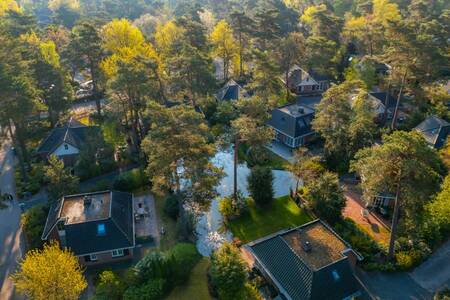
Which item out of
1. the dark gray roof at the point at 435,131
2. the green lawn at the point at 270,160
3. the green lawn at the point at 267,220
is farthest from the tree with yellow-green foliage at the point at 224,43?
the green lawn at the point at 267,220

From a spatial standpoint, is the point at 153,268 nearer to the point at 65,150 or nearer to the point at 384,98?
the point at 65,150

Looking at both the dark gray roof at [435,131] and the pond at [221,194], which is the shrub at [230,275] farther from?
the dark gray roof at [435,131]

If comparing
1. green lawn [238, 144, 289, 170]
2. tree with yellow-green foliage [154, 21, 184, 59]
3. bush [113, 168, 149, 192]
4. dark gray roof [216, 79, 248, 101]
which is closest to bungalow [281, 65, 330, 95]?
dark gray roof [216, 79, 248, 101]

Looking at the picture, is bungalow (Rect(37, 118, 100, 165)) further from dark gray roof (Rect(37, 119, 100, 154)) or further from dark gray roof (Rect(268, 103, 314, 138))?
dark gray roof (Rect(268, 103, 314, 138))

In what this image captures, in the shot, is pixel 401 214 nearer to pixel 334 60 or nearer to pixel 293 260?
pixel 293 260

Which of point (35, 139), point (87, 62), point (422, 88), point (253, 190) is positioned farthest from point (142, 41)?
point (422, 88)

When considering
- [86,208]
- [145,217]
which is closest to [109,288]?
[86,208]
